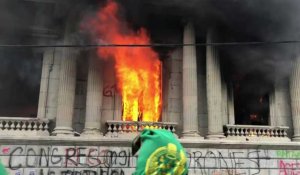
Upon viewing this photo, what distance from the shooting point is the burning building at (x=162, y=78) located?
12414 millimetres

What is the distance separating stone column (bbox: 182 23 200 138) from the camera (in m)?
12.8

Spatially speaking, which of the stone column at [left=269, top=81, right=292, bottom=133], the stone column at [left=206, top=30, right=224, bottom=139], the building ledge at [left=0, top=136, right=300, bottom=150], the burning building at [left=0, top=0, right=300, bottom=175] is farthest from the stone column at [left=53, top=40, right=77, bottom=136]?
the stone column at [left=269, top=81, right=292, bottom=133]

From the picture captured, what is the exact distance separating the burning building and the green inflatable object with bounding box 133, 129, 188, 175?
31.1 feet

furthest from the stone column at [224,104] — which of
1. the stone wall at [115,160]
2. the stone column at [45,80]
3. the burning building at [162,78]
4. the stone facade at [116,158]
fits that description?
the stone column at [45,80]

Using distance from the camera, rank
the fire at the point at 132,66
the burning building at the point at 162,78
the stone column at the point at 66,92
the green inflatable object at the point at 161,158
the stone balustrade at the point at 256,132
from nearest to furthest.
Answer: the green inflatable object at the point at 161,158 < the stone column at the point at 66,92 < the burning building at the point at 162,78 < the stone balustrade at the point at 256,132 < the fire at the point at 132,66

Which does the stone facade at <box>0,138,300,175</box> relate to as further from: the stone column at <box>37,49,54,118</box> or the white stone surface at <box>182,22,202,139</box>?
the stone column at <box>37,49,54,118</box>

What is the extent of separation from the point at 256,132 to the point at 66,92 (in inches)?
286

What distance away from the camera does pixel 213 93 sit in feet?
43.4

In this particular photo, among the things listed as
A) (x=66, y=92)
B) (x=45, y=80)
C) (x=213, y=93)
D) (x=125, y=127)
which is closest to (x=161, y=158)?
(x=125, y=127)

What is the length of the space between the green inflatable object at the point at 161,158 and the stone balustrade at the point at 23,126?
1031 centimetres

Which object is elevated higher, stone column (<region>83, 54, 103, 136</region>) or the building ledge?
stone column (<region>83, 54, 103, 136</region>)

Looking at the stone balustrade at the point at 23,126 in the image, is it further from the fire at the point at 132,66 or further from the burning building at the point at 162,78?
the fire at the point at 132,66

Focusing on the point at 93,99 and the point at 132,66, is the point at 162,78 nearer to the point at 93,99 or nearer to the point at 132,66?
the point at 132,66

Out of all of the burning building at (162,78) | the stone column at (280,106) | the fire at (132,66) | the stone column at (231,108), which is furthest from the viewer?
the stone column at (280,106)
